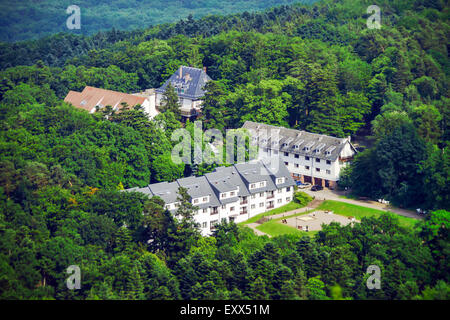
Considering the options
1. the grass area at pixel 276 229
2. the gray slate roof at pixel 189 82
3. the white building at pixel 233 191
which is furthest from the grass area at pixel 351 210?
the gray slate roof at pixel 189 82

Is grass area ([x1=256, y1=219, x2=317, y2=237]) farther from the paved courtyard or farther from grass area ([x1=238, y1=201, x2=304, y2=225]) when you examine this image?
grass area ([x1=238, y1=201, x2=304, y2=225])

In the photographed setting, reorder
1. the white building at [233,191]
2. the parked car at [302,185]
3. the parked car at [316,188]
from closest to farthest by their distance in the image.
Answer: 1. the white building at [233,191]
2. the parked car at [316,188]
3. the parked car at [302,185]

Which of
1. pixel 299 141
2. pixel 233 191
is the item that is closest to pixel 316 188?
pixel 299 141

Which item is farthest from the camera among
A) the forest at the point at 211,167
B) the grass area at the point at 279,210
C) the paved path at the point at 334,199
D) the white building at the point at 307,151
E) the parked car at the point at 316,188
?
the white building at the point at 307,151

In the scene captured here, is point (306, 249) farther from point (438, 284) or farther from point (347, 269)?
point (438, 284)

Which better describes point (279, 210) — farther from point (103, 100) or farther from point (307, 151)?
point (103, 100)

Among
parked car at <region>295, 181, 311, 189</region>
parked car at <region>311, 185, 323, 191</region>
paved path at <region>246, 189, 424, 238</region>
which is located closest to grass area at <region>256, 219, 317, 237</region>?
paved path at <region>246, 189, 424, 238</region>

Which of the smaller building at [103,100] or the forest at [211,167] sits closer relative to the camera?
the forest at [211,167]

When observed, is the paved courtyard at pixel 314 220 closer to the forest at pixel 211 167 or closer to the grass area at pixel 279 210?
the grass area at pixel 279 210
